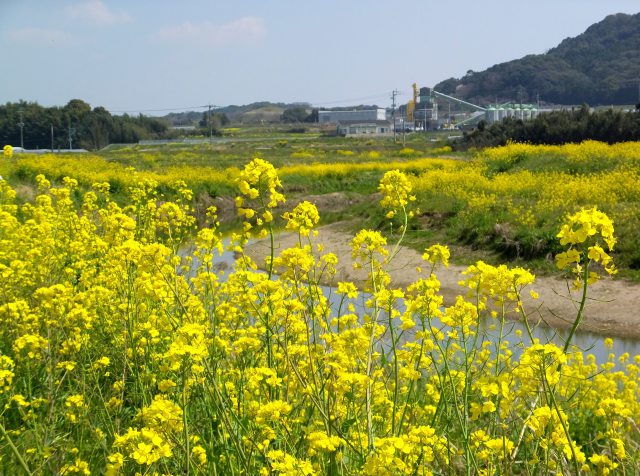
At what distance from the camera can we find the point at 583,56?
455 ft

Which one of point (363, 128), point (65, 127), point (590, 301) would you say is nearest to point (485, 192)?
point (590, 301)

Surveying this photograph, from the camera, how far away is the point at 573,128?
1108 inches

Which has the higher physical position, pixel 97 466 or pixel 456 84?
pixel 456 84

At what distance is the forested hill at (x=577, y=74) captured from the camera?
114312 mm

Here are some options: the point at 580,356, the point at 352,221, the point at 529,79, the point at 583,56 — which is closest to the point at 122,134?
the point at 352,221

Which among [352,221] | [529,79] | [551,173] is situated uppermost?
[529,79]

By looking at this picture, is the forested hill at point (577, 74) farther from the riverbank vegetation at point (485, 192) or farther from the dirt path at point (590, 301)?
the dirt path at point (590, 301)

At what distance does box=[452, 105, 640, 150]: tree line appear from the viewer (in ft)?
87.5

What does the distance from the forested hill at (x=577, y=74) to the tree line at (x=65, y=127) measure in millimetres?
71222

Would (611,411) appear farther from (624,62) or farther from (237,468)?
(624,62)

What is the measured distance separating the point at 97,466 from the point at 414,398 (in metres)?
1.39

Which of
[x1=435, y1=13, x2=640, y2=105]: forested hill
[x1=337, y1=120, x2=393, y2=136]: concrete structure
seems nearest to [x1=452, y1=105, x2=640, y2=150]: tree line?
[x1=337, y1=120, x2=393, y2=136]: concrete structure

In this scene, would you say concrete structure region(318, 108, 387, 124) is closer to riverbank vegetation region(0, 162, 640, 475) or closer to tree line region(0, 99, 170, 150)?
tree line region(0, 99, 170, 150)

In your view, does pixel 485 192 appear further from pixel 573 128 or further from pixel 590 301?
pixel 573 128
